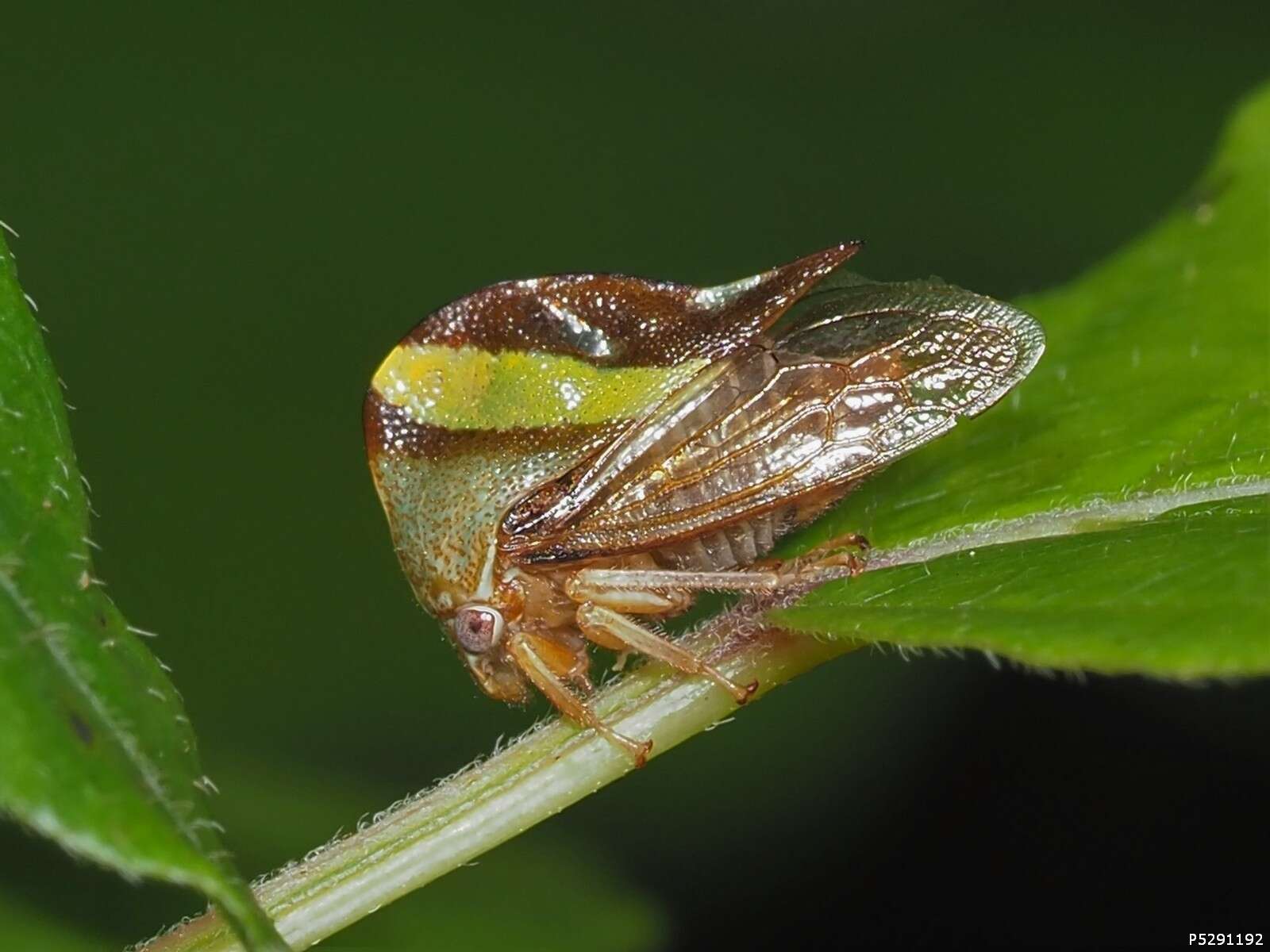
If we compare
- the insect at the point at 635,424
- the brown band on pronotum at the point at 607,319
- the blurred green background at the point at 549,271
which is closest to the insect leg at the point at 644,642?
the insect at the point at 635,424

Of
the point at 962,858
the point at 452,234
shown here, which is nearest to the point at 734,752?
the point at 962,858

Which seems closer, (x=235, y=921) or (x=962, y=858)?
(x=235, y=921)

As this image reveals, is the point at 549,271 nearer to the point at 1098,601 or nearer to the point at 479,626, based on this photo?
the point at 479,626

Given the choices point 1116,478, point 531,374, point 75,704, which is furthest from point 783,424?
point 75,704

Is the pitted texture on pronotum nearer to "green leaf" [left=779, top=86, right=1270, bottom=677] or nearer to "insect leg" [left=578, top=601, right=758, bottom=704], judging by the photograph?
"insect leg" [left=578, top=601, right=758, bottom=704]

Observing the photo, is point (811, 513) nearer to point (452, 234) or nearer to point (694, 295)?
point (694, 295)

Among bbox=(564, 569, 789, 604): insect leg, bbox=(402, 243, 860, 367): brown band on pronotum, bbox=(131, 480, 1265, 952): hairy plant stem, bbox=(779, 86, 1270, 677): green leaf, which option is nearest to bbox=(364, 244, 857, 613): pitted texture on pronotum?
bbox=(402, 243, 860, 367): brown band on pronotum

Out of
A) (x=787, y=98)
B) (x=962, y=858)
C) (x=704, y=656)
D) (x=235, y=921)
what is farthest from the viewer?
(x=787, y=98)
